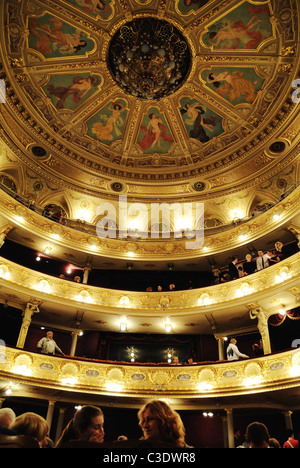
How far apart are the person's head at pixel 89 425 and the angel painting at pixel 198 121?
17249 mm

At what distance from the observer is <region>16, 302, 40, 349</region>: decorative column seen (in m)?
12.5

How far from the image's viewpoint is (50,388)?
11047 mm

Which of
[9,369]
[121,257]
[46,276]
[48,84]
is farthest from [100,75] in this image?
[9,369]

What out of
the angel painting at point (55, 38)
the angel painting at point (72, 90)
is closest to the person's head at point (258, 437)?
the angel painting at point (55, 38)

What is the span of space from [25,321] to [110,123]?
11510 millimetres

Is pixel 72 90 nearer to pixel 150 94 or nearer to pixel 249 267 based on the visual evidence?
pixel 150 94

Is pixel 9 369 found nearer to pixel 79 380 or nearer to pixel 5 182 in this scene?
pixel 79 380

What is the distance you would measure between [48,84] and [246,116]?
10300 mm

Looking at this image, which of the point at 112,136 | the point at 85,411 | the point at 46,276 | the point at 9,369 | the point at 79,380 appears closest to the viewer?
the point at 85,411

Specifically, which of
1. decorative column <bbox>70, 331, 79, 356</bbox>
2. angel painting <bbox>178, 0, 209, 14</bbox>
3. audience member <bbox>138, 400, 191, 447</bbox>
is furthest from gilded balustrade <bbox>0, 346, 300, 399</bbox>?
angel painting <bbox>178, 0, 209, 14</bbox>

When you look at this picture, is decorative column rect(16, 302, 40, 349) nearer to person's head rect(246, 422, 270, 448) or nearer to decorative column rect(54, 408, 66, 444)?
decorative column rect(54, 408, 66, 444)

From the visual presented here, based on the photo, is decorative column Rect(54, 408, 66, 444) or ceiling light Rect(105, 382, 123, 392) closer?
ceiling light Rect(105, 382, 123, 392)

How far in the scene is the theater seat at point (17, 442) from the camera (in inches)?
84.6

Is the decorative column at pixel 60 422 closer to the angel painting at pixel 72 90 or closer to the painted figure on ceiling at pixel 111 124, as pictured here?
the painted figure on ceiling at pixel 111 124
